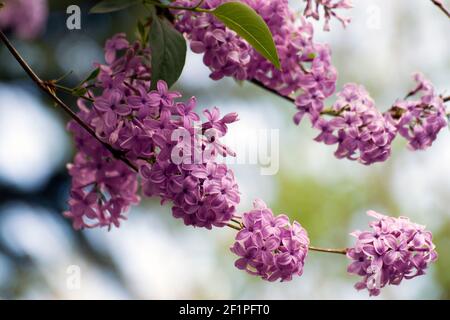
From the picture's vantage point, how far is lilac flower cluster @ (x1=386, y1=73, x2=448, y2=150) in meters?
0.97

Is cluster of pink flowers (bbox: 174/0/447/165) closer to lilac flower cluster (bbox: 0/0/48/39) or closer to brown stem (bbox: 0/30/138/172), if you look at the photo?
brown stem (bbox: 0/30/138/172)

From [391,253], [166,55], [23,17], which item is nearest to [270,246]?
[391,253]

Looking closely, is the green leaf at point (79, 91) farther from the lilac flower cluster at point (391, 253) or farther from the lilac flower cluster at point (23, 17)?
the lilac flower cluster at point (23, 17)

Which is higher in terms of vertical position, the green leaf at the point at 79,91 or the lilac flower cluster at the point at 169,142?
the green leaf at the point at 79,91

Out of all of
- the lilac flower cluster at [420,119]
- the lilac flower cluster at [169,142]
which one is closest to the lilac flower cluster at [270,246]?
the lilac flower cluster at [169,142]

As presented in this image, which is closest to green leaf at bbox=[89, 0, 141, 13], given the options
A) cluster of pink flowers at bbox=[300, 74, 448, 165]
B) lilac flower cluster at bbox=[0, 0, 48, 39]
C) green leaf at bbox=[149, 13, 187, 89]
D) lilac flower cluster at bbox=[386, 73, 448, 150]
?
green leaf at bbox=[149, 13, 187, 89]

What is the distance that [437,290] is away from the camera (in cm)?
421

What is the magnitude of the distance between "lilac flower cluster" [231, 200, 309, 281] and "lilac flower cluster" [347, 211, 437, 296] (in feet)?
0.27

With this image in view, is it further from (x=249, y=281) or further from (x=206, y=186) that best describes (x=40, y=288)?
(x=206, y=186)

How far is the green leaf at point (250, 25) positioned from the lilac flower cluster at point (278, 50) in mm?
73

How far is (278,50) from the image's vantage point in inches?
38.2

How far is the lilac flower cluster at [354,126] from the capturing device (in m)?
0.92

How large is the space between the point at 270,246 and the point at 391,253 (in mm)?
145

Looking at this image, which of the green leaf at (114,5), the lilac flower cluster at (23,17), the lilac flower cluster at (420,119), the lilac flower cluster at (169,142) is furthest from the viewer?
the lilac flower cluster at (23,17)
